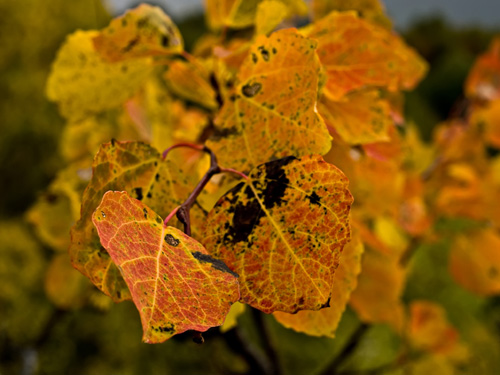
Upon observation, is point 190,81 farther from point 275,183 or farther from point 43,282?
point 43,282

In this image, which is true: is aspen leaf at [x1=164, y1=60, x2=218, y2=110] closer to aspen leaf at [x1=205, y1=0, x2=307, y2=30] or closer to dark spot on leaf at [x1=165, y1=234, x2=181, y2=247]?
aspen leaf at [x1=205, y1=0, x2=307, y2=30]

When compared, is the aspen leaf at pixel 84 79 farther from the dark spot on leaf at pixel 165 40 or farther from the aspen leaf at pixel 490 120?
the aspen leaf at pixel 490 120

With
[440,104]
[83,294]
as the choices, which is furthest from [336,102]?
[440,104]

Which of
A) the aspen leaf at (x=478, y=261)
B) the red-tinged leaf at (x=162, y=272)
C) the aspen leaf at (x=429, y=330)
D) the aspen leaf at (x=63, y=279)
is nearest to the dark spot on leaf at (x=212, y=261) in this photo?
the red-tinged leaf at (x=162, y=272)

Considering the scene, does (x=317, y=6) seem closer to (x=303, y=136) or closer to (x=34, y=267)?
→ (x=303, y=136)

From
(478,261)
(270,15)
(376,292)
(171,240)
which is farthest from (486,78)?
(171,240)

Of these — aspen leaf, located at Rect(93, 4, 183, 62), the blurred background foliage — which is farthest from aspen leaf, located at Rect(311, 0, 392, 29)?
the blurred background foliage
